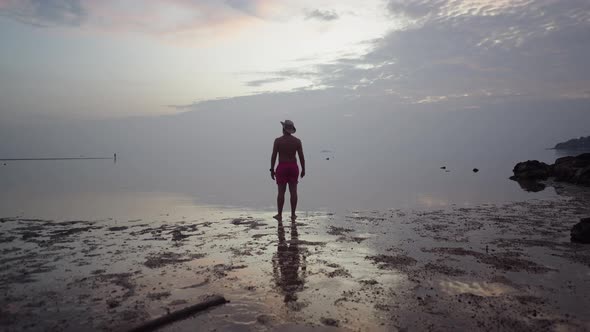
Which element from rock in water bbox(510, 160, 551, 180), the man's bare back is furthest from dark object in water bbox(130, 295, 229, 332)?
rock in water bbox(510, 160, 551, 180)

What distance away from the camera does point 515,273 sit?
5898mm

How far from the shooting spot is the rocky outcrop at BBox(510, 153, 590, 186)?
924 inches

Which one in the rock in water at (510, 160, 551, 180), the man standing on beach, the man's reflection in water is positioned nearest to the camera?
the man's reflection in water

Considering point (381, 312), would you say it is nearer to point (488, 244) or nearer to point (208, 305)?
point (208, 305)

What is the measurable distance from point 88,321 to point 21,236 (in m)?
6.72

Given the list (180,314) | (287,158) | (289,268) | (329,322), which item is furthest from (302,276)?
(287,158)

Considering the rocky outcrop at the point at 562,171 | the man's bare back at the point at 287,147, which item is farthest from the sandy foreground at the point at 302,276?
the rocky outcrop at the point at 562,171

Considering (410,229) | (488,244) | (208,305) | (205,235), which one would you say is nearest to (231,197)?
(205,235)

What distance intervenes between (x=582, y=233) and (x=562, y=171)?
22.9 meters

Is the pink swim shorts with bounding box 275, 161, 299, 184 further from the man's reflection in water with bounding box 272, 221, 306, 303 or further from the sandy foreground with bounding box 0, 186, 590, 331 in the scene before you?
the man's reflection in water with bounding box 272, 221, 306, 303

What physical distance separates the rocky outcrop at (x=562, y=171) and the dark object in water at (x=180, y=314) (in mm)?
25606

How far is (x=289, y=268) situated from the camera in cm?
630

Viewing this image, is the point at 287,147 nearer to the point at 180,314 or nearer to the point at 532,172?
the point at 180,314

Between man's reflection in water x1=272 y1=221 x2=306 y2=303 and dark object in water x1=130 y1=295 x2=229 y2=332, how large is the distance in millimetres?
902
